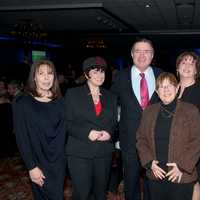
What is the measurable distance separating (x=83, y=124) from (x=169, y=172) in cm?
76

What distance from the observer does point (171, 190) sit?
2.50 metres

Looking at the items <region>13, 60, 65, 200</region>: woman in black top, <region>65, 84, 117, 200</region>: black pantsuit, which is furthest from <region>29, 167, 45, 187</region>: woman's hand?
<region>65, 84, 117, 200</region>: black pantsuit

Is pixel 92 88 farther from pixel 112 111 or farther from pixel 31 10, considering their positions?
pixel 31 10

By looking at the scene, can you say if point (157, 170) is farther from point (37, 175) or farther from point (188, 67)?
point (188, 67)

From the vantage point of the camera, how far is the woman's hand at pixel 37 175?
8.29 feet

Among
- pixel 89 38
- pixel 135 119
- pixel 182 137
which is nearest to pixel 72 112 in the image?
pixel 135 119

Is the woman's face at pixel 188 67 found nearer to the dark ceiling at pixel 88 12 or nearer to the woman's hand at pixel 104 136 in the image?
the woman's hand at pixel 104 136

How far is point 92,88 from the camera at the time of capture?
2.82 meters

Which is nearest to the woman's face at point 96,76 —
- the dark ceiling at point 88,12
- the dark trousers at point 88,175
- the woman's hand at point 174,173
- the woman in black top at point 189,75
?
the dark trousers at point 88,175

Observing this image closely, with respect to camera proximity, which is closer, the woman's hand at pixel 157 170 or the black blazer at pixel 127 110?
the woman's hand at pixel 157 170

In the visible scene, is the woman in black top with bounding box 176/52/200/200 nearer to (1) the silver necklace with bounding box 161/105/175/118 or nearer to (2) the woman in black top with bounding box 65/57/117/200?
(1) the silver necklace with bounding box 161/105/175/118

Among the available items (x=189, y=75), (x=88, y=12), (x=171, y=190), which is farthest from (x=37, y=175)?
(x=88, y=12)

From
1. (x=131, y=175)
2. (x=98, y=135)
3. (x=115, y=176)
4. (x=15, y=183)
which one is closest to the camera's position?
(x=98, y=135)

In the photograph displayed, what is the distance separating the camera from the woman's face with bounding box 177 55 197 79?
9.78 feet
